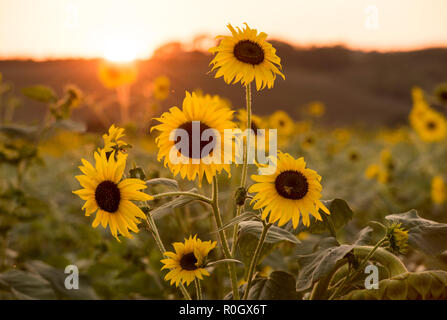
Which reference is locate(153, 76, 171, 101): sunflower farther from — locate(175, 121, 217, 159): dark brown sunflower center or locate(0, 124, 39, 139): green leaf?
locate(175, 121, 217, 159): dark brown sunflower center

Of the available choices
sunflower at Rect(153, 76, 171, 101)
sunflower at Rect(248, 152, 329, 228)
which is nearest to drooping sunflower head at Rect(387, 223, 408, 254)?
sunflower at Rect(248, 152, 329, 228)

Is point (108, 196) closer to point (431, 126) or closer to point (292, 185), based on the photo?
point (292, 185)

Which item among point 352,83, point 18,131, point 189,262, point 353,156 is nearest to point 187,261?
point 189,262

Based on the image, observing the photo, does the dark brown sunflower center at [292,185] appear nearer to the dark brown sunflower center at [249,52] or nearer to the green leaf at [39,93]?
the dark brown sunflower center at [249,52]

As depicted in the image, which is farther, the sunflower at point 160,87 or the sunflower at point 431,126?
the sunflower at point 431,126

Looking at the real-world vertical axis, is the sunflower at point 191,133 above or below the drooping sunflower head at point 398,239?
above

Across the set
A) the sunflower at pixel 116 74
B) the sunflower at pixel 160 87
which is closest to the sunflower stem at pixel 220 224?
the sunflower at pixel 160 87
